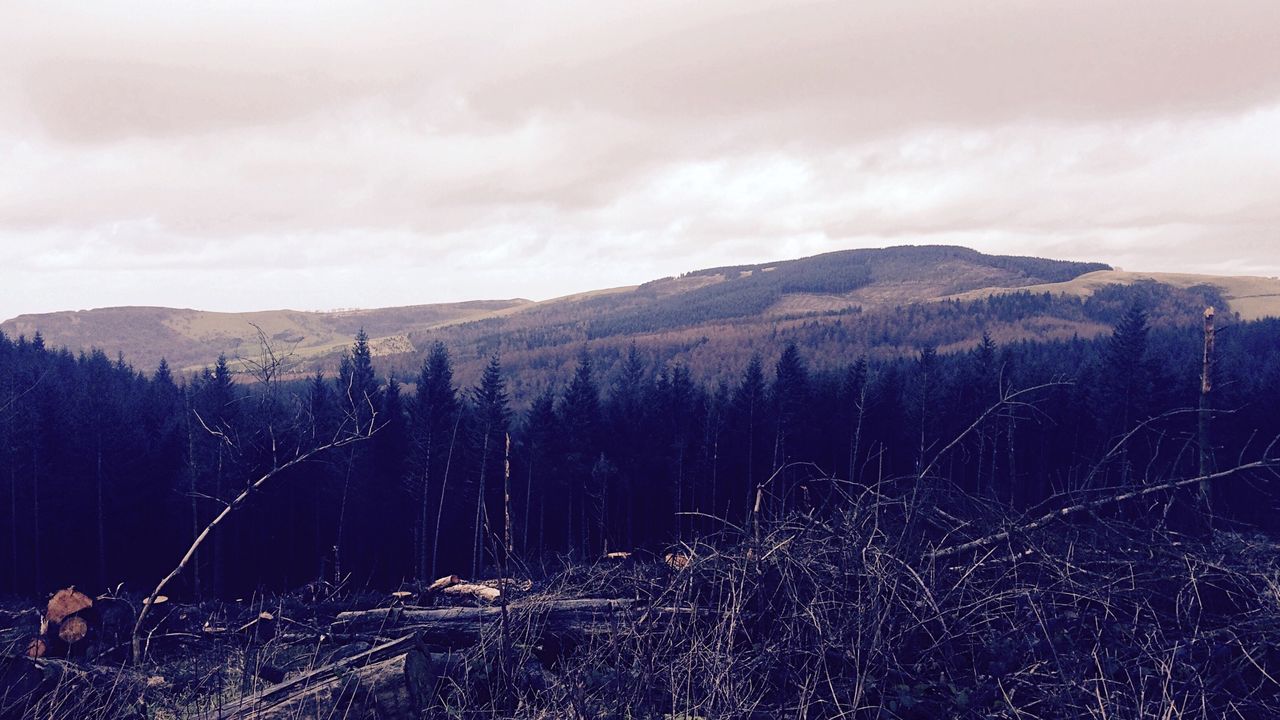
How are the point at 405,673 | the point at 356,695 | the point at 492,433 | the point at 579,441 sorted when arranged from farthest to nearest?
the point at 579,441, the point at 492,433, the point at 405,673, the point at 356,695

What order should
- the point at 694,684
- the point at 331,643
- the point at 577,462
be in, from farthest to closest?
1. the point at 577,462
2. the point at 331,643
3. the point at 694,684

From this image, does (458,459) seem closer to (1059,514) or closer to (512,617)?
(512,617)

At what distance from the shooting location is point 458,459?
121ft

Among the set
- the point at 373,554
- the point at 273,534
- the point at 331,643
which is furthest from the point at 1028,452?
the point at 331,643

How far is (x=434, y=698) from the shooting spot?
4559 mm

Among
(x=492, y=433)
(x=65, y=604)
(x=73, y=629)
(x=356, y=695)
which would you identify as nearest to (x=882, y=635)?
(x=356, y=695)

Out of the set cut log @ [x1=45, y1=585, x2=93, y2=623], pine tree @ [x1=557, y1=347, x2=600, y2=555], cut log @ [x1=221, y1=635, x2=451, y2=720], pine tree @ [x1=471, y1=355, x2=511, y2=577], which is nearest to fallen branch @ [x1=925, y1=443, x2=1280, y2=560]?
cut log @ [x1=221, y1=635, x2=451, y2=720]

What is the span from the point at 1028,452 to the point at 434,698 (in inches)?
2049

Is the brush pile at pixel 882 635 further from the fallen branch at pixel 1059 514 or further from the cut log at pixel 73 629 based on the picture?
the cut log at pixel 73 629

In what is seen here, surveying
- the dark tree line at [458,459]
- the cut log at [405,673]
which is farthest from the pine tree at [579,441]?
the cut log at [405,673]

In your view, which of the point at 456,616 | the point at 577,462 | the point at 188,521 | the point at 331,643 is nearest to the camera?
the point at 456,616

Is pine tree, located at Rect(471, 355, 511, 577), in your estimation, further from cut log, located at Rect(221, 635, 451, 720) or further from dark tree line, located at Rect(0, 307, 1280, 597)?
cut log, located at Rect(221, 635, 451, 720)

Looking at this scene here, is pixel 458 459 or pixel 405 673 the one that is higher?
pixel 405 673

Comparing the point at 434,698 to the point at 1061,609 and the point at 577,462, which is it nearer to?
the point at 1061,609
